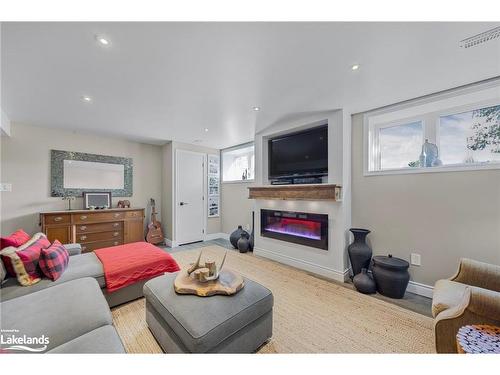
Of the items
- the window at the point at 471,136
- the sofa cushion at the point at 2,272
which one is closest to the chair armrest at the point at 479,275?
the window at the point at 471,136

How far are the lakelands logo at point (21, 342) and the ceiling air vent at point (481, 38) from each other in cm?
330

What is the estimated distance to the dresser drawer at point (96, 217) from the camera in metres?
3.37

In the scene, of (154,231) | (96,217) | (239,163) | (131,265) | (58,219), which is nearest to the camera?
(131,265)

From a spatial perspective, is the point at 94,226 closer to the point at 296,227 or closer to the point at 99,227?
the point at 99,227

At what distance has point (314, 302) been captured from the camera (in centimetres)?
214

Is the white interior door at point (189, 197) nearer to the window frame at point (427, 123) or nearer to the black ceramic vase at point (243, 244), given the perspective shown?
the black ceramic vase at point (243, 244)

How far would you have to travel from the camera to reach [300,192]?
3.04 metres

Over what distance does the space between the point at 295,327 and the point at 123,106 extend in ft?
10.6

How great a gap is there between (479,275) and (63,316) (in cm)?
311

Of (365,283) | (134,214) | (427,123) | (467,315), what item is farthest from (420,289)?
(134,214)

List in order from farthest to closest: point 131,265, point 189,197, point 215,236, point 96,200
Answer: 1. point 215,236
2. point 189,197
3. point 96,200
4. point 131,265
